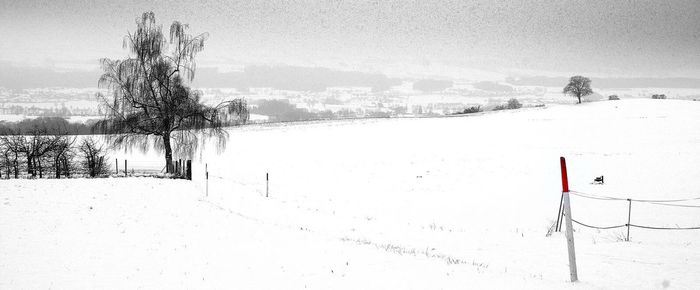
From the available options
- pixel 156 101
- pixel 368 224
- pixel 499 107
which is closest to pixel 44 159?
pixel 156 101

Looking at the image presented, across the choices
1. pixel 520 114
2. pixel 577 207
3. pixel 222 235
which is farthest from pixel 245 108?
pixel 520 114

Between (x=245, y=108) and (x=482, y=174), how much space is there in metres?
19.5

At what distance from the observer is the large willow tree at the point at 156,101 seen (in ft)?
100.0

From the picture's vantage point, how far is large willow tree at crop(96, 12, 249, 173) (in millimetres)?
30469

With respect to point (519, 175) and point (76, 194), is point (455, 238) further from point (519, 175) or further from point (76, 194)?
point (519, 175)

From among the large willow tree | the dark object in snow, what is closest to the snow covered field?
the dark object in snow

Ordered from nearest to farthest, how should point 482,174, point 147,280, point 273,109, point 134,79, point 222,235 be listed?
1. point 147,280
2. point 222,235
3. point 134,79
4. point 482,174
5. point 273,109

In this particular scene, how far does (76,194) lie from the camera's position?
64.1ft

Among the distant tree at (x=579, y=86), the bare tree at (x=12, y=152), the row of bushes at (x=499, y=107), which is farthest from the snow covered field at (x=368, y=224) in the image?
the row of bushes at (x=499, y=107)

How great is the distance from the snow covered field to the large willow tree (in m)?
4.78

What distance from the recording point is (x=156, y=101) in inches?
1198

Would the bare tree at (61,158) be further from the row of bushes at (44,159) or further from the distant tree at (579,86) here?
the distant tree at (579,86)

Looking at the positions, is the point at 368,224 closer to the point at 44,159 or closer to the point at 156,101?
the point at 156,101

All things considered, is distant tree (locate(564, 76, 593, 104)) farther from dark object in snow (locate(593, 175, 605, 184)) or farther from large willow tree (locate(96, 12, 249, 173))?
large willow tree (locate(96, 12, 249, 173))
